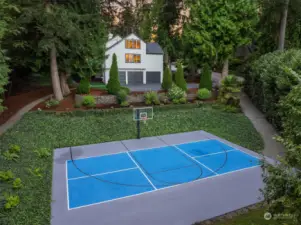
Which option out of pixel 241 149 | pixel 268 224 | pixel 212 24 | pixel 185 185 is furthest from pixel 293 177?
pixel 212 24

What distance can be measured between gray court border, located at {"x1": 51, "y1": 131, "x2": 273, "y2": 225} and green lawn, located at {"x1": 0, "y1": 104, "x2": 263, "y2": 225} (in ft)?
3.49

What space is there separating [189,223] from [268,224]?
1.77 m

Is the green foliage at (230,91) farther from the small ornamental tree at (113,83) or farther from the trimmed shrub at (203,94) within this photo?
the small ornamental tree at (113,83)

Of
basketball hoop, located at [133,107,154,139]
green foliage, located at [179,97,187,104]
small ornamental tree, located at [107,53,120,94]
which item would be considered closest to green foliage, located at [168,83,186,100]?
green foliage, located at [179,97,187,104]

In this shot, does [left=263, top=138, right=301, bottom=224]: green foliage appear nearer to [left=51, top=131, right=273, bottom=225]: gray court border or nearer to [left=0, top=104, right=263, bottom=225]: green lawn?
[left=51, top=131, right=273, bottom=225]: gray court border

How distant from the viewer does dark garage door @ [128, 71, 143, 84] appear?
21.4 meters

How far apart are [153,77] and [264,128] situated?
12388 millimetres

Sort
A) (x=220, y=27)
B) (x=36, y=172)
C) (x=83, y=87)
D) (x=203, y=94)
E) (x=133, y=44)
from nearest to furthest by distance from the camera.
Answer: (x=36, y=172) → (x=83, y=87) → (x=203, y=94) → (x=220, y=27) → (x=133, y=44)

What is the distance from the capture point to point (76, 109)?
13516 millimetres

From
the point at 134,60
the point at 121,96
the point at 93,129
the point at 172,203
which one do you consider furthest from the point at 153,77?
the point at 172,203

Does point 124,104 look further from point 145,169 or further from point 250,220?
point 250,220

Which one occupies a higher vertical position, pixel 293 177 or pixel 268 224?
pixel 293 177

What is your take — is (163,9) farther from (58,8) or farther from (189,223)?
(189,223)

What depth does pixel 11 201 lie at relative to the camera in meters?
5.79
